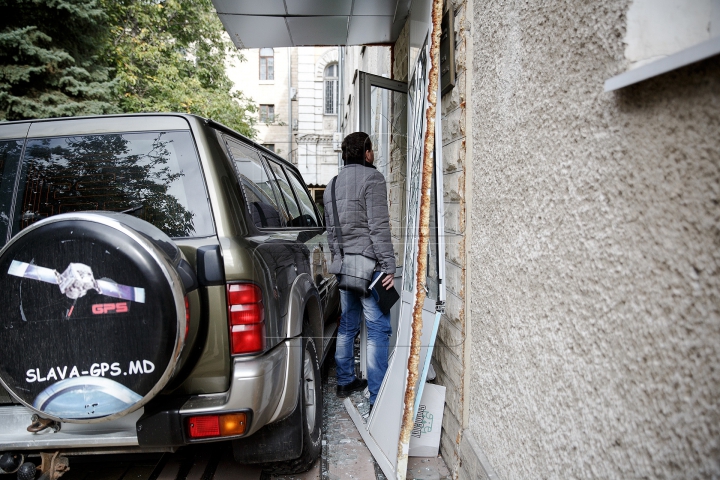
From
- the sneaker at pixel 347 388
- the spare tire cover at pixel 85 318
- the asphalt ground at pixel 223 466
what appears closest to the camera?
the spare tire cover at pixel 85 318

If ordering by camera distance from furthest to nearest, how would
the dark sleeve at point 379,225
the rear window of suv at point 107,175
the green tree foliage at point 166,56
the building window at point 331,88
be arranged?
the building window at point 331,88, the green tree foliage at point 166,56, the dark sleeve at point 379,225, the rear window of suv at point 107,175

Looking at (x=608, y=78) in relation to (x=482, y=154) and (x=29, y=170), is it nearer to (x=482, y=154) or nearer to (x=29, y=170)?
(x=482, y=154)

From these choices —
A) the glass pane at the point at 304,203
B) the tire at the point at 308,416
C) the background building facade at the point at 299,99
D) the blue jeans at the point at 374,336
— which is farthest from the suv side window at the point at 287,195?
the background building facade at the point at 299,99

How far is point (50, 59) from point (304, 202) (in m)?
7.13

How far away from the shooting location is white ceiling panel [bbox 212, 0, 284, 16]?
4.34 metres

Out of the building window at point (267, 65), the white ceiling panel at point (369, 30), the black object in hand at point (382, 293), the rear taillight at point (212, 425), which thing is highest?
the building window at point (267, 65)

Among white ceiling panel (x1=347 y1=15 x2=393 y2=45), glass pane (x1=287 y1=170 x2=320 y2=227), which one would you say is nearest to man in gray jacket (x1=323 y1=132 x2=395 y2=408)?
glass pane (x1=287 y1=170 x2=320 y2=227)

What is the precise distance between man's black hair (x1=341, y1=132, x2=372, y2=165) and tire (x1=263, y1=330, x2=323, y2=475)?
51.2 inches

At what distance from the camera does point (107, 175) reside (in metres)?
2.21

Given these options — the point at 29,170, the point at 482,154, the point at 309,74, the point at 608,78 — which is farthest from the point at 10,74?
the point at 309,74

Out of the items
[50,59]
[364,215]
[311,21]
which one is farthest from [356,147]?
[50,59]

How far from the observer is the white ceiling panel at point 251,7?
4.34 m

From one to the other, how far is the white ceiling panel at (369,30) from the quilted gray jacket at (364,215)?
2.28m

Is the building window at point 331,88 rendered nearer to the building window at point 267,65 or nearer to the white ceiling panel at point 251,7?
the building window at point 267,65
